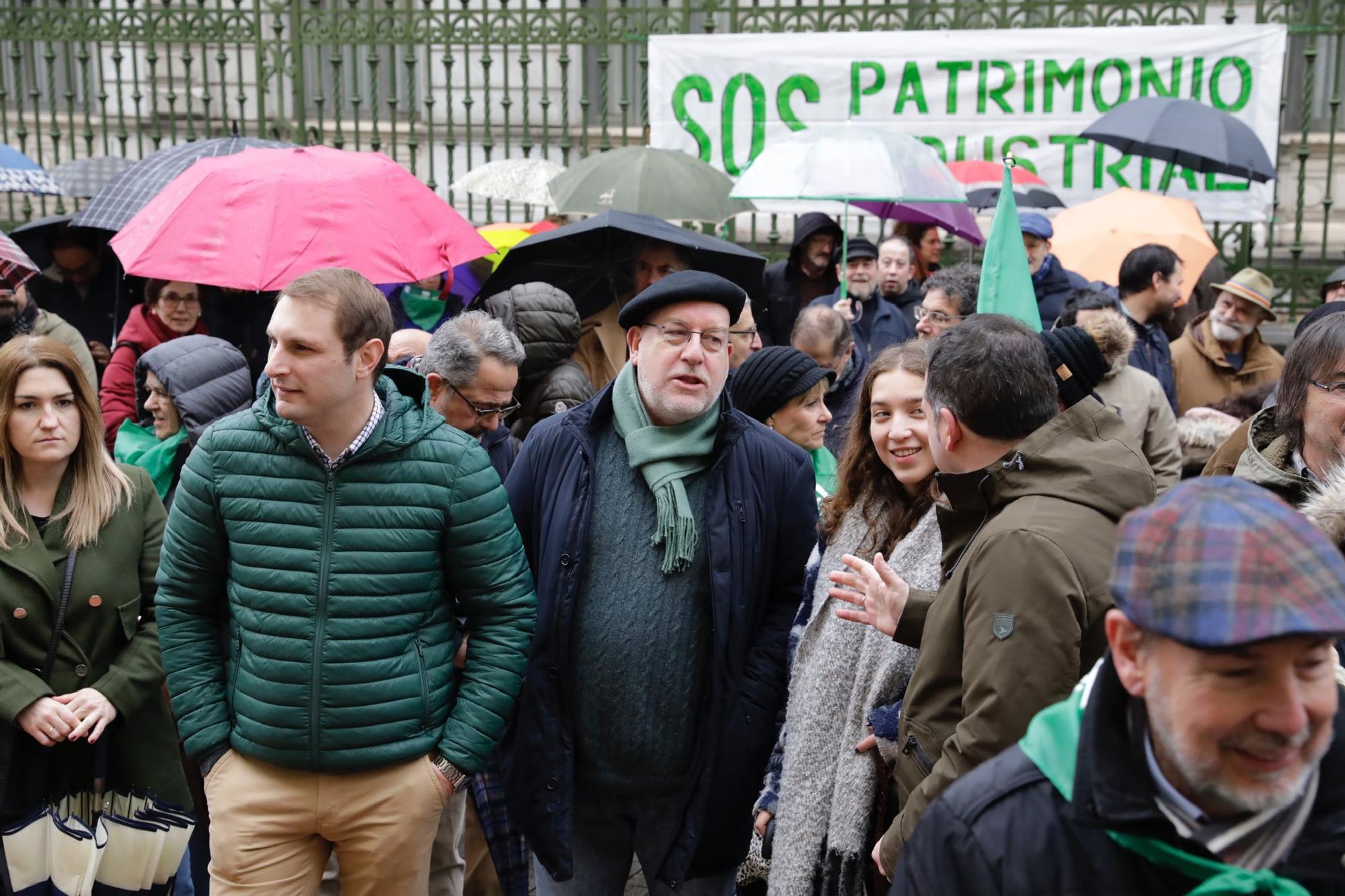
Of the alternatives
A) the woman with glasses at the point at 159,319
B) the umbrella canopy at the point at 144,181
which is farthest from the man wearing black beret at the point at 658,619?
the umbrella canopy at the point at 144,181

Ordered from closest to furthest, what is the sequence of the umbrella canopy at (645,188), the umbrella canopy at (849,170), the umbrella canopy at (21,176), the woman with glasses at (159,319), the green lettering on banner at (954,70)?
1. the woman with glasses at (159,319)
2. the umbrella canopy at (849,170)
3. the umbrella canopy at (645,188)
4. the umbrella canopy at (21,176)
5. the green lettering on banner at (954,70)

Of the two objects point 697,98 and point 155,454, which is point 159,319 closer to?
point 155,454

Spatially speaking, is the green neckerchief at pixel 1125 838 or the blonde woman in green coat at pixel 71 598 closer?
the green neckerchief at pixel 1125 838

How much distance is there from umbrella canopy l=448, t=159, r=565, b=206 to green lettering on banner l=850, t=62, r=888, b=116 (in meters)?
2.24

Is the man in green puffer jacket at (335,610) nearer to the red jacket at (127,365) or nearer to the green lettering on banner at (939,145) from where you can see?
the red jacket at (127,365)

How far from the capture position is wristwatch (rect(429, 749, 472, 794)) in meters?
3.36

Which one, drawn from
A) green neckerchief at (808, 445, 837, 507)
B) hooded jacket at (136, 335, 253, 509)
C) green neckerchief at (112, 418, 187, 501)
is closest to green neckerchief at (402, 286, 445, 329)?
hooded jacket at (136, 335, 253, 509)

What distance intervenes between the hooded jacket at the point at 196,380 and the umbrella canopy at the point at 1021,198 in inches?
227

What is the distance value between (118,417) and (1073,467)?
4469 mm

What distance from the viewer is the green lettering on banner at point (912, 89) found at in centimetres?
995

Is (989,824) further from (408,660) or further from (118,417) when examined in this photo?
(118,417)

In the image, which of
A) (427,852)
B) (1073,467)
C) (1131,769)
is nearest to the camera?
(1131,769)

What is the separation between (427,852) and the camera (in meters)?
3.48

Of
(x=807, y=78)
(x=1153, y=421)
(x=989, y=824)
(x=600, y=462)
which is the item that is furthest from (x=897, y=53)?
(x=989, y=824)
